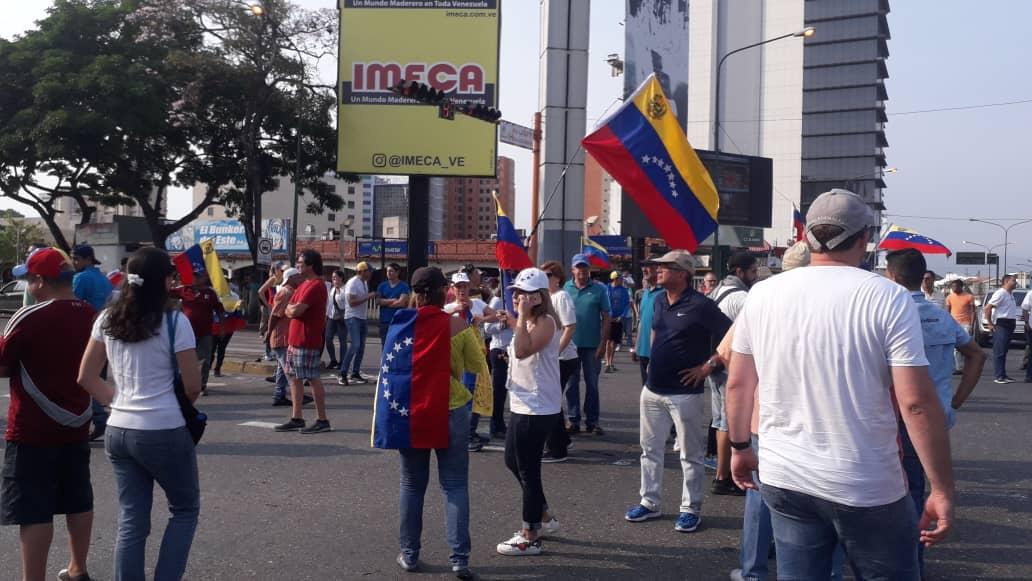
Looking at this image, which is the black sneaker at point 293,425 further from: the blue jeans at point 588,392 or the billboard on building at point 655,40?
the billboard on building at point 655,40

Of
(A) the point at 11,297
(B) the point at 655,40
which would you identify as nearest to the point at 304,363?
(A) the point at 11,297

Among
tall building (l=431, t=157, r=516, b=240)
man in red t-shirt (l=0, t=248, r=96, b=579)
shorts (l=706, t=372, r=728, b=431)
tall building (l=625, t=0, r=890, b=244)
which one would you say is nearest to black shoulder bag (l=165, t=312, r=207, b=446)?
man in red t-shirt (l=0, t=248, r=96, b=579)

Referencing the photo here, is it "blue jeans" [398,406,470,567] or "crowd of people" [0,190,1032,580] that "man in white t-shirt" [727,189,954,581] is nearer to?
"crowd of people" [0,190,1032,580]

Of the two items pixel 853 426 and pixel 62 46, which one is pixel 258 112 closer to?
pixel 62 46

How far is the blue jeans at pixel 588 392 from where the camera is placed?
931cm

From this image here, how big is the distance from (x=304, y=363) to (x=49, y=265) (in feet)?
15.5

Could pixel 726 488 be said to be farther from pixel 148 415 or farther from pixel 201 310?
pixel 201 310

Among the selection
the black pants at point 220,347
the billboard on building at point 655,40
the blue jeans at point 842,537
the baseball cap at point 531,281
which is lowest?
the black pants at point 220,347

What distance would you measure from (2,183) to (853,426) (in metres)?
33.0

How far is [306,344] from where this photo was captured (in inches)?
358

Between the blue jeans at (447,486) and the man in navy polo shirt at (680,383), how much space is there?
1495 mm

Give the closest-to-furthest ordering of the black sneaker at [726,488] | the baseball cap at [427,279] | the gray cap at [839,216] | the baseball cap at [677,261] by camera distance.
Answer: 1. the gray cap at [839,216]
2. the baseball cap at [427,279]
3. the baseball cap at [677,261]
4. the black sneaker at [726,488]

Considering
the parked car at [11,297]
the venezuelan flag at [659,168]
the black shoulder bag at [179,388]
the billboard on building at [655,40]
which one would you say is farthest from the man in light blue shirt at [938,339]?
the billboard on building at [655,40]

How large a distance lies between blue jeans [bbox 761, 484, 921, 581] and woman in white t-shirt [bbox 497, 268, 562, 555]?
2.54 m
